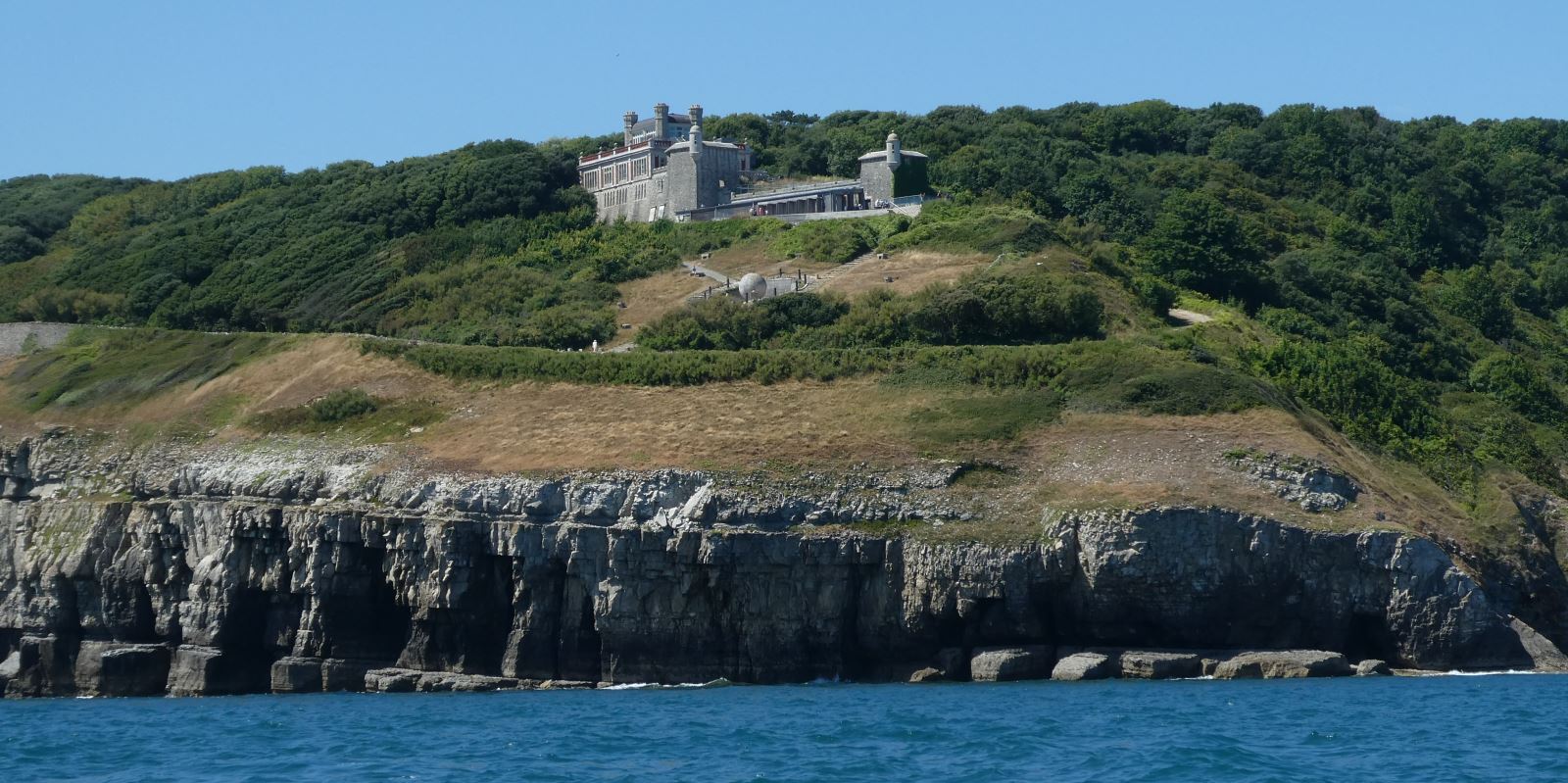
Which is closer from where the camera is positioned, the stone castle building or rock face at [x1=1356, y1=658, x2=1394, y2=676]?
rock face at [x1=1356, y1=658, x2=1394, y2=676]

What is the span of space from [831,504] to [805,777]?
77.7 feet

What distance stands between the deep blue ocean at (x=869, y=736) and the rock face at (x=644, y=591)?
3.49m

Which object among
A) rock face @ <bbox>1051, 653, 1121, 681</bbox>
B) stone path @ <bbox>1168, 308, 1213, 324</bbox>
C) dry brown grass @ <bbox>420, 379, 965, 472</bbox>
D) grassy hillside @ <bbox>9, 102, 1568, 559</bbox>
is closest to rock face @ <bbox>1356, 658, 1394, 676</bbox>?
rock face @ <bbox>1051, 653, 1121, 681</bbox>

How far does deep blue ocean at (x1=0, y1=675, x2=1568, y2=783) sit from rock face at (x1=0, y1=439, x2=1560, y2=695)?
3494 mm

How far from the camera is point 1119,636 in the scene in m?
55.2

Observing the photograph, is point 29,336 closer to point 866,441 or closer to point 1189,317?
point 866,441

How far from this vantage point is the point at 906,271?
87000 mm

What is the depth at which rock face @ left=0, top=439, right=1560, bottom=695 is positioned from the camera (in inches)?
2149

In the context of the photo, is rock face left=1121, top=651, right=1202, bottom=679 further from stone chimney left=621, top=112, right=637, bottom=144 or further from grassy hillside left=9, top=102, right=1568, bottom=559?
stone chimney left=621, top=112, right=637, bottom=144

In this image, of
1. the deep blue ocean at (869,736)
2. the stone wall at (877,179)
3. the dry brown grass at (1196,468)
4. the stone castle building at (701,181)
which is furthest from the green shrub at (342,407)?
the stone wall at (877,179)

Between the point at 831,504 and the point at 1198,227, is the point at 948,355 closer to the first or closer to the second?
the point at 831,504

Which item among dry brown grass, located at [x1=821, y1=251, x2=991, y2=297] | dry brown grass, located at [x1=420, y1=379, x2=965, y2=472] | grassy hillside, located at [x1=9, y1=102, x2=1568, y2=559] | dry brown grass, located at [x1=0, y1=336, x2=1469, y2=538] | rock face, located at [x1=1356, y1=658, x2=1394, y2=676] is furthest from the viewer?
dry brown grass, located at [x1=821, y1=251, x2=991, y2=297]

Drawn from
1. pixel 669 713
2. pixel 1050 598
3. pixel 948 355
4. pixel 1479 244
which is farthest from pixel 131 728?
pixel 1479 244

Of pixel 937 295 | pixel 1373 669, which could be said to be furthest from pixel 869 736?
pixel 937 295
